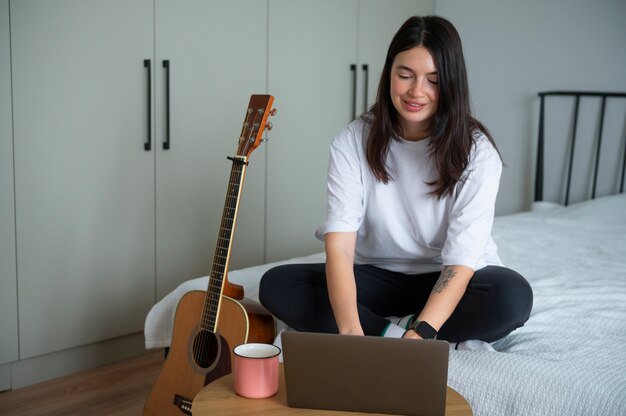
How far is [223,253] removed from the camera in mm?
1497

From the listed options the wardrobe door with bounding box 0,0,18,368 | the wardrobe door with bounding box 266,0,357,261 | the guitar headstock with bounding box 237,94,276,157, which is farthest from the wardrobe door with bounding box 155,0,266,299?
the guitar headstock with bounding box 237,94,276,157

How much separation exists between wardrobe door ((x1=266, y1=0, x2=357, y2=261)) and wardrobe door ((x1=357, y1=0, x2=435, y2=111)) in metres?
0.06

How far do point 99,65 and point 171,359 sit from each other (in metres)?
1.08

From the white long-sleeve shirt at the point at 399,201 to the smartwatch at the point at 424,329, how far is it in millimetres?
287

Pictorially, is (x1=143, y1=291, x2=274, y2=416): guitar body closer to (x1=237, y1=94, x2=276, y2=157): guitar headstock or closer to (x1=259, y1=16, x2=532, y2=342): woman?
(x1=259, y1=16, x2=532, y2=342): woman

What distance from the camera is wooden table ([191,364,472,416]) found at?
984mm

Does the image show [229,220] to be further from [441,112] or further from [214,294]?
[441,112]

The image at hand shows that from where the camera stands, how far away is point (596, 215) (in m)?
2.65

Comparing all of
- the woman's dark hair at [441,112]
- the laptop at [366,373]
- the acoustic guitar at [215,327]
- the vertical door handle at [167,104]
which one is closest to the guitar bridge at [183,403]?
the acoustic guitar at [215,327]

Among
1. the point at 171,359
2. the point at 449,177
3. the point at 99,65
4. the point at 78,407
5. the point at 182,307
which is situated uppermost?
the point at 99,65

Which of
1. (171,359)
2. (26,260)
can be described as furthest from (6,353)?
(171,359)

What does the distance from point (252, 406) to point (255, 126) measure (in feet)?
2.29

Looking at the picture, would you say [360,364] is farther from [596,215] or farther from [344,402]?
[596,215]

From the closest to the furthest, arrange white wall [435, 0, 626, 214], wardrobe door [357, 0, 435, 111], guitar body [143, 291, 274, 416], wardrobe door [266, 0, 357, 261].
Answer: guitar body [143, 291, 274, 416] < wardrobe door [266, 0, 357, 261] < white wall [435, 0, 626, 214] < wardrobe door [357, 0, 435, 111]
